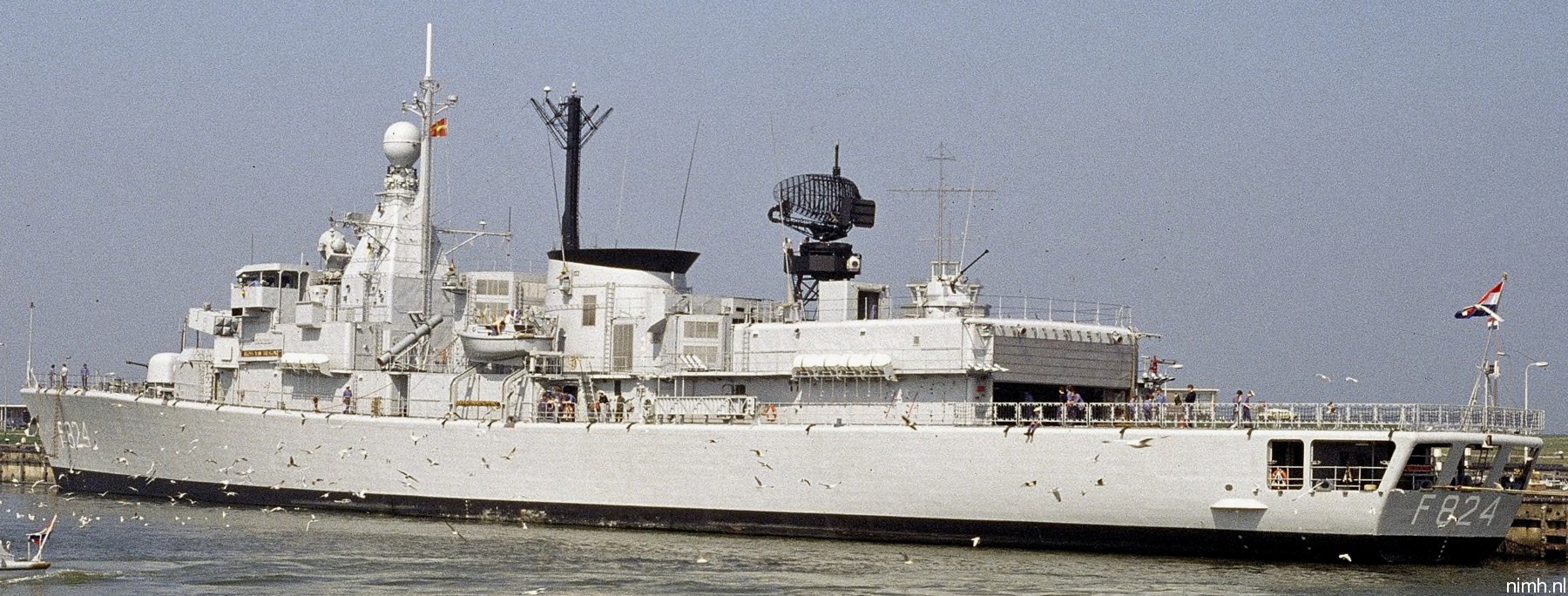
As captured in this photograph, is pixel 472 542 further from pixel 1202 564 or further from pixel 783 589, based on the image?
pixel 1202 564

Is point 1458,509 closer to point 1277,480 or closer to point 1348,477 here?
point 1348,477

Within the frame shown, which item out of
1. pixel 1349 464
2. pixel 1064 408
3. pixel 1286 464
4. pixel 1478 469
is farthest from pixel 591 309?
pixel 1478 469

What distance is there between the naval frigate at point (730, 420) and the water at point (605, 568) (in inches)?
29.0

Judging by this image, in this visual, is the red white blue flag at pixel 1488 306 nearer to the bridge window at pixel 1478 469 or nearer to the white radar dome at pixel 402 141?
the bridge window at pixel 1478 469

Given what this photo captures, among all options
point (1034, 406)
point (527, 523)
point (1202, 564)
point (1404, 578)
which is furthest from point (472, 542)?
point (1404, 578)

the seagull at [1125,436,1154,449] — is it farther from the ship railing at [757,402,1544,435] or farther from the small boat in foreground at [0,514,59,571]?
the small boat in foreground at [0,514,59,571]

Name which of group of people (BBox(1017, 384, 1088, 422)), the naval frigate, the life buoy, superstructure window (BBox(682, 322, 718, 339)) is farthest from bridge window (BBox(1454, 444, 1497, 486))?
superstructure window (BBox(682, 322, 718, 339))

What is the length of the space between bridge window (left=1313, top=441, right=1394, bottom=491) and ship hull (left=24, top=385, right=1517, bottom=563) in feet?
0.82

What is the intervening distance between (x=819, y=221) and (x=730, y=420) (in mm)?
8939

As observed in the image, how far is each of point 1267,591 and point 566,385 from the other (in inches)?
678

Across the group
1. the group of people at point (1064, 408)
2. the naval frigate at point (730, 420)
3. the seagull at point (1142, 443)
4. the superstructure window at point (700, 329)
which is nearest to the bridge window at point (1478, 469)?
the naval frigate at point (730, 420)

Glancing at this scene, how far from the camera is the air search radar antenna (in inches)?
1609

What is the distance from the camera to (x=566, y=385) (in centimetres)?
3775

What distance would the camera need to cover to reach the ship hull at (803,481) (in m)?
28.5
